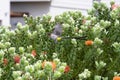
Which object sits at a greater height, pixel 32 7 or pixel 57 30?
pixel 32 7

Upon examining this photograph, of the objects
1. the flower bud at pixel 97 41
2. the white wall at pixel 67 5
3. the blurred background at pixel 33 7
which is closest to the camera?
the flower bud at pixel 97 41

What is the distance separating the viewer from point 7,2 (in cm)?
1584

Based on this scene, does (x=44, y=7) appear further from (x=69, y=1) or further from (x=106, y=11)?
(x=106, y=11)

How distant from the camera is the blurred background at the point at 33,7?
14.1 m

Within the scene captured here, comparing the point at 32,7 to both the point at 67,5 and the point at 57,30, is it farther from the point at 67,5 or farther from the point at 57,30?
the point at 57,30

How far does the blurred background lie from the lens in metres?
14.1

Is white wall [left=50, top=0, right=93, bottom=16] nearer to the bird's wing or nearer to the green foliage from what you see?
the bird's wing

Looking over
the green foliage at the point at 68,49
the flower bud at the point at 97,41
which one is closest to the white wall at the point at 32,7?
the green foliage at the point at 68,49

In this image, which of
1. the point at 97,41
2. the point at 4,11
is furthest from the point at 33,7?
the point at 97,41

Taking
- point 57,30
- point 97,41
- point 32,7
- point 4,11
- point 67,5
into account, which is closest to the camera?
point 97,41

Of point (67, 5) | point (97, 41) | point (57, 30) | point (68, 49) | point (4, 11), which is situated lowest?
point (97, 41)

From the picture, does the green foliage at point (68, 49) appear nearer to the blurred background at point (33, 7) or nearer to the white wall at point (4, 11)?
the blurred background at point (33, 7)

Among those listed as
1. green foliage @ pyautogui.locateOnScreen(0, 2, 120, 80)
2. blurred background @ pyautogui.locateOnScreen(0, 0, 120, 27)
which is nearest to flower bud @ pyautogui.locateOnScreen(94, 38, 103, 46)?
green foliage @ pyautogui.locateOnScreen(0, 2, 120, 80)

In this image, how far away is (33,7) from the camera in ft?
60.2
